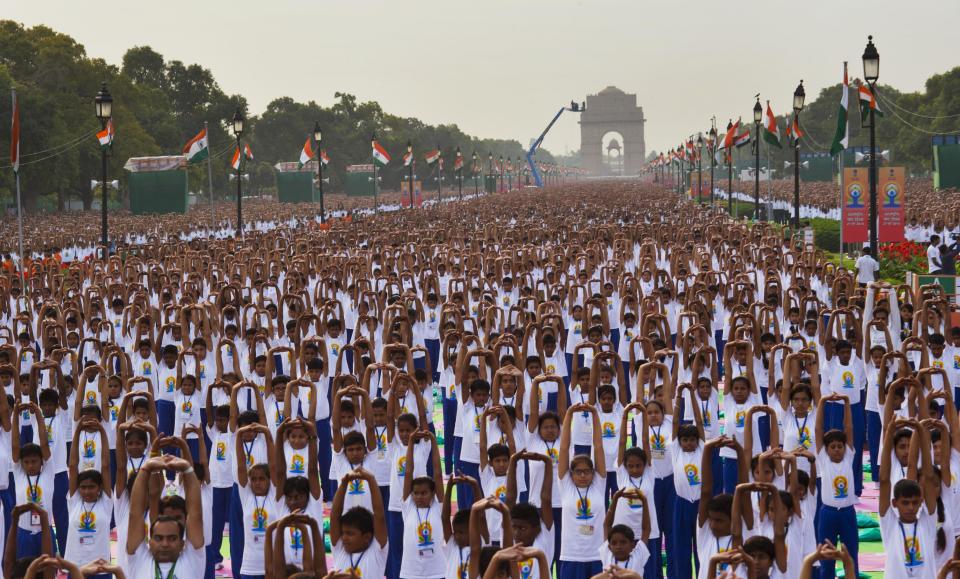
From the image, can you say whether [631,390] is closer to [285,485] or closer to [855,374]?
[855,374]

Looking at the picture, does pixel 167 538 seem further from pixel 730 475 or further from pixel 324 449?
pixel 324 449

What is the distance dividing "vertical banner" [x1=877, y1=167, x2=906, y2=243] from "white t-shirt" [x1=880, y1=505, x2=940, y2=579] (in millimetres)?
20087

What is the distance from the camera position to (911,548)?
7.09 meters

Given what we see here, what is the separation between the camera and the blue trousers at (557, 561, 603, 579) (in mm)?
7791

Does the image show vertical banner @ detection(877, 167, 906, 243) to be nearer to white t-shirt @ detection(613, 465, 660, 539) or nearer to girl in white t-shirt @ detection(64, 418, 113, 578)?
white t-shirt @ detection(613, 465, 660, 539)

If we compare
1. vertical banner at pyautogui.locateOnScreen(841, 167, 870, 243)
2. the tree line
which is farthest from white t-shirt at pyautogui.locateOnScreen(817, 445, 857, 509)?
the tree line

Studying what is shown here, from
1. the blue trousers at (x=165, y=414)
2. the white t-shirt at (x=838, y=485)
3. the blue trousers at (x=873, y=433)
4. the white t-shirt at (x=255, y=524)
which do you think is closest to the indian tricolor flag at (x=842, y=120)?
→ the blue trousers at (x=873, y=433)

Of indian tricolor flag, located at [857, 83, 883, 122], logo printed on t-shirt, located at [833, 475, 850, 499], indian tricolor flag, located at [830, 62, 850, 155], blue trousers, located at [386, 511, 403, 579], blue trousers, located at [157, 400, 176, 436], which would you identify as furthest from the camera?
indian tricolor flag, located at [830, 62, 850, 155]

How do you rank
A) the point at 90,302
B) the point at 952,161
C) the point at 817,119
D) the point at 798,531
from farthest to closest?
the point at 817,119
the point at 952,161
the point at 90,302
the point at 798,531

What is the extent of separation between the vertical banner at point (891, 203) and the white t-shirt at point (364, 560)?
21.6 m

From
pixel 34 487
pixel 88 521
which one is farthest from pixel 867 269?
pixel 88 521

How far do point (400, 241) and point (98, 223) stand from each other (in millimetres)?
27185

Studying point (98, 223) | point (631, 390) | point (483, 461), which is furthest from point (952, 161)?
point (483, 461)

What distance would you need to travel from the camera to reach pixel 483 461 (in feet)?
28.0
